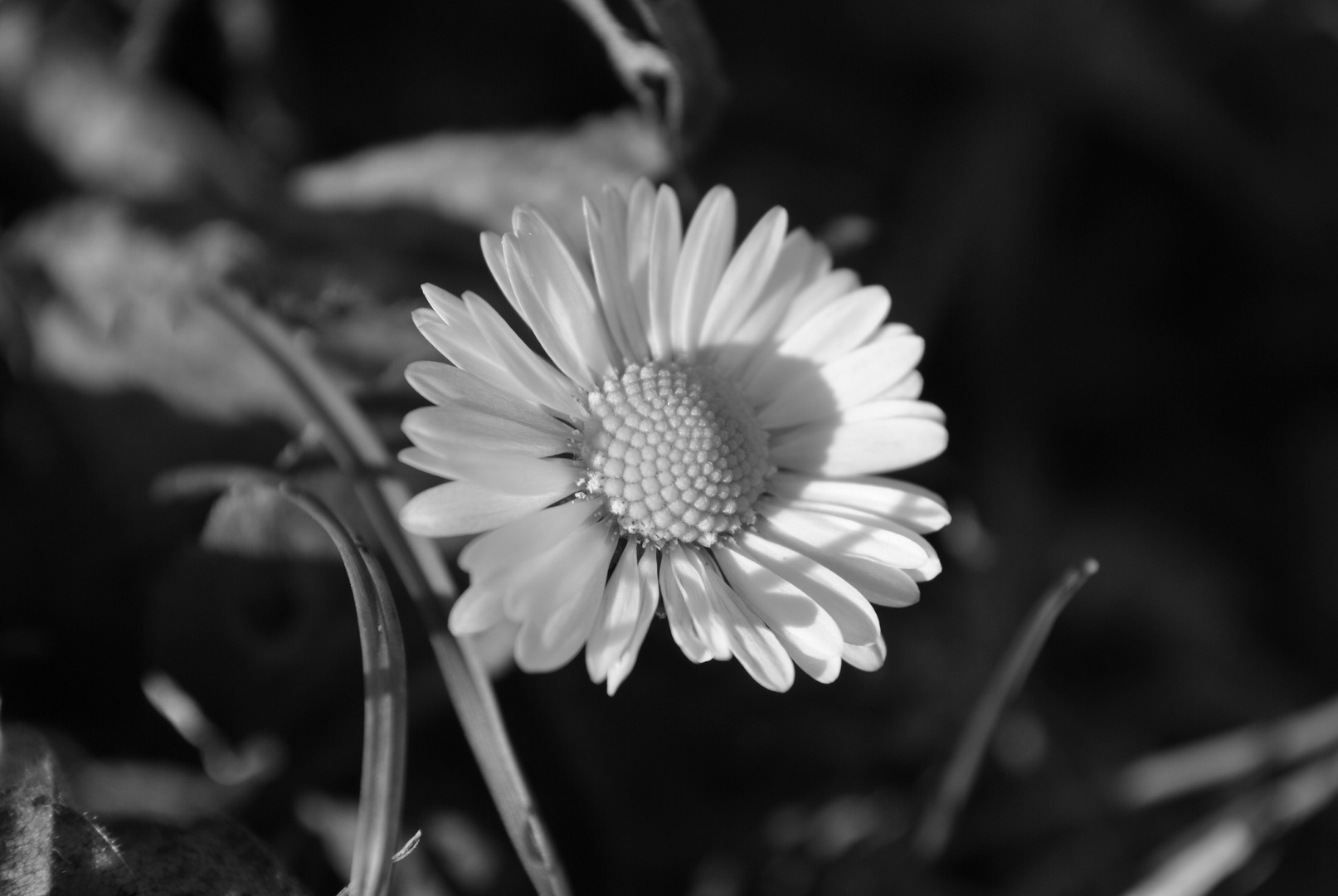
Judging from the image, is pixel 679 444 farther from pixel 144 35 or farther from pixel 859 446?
pixel 144 35

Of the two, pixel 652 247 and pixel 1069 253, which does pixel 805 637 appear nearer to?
pixel 652 247

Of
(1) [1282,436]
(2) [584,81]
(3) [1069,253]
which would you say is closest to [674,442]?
(2) [584,81]

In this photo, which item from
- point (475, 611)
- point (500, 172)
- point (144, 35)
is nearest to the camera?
point (475, 611)

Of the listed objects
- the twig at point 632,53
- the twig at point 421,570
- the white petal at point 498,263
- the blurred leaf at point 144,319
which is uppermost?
the twig at point 632,53

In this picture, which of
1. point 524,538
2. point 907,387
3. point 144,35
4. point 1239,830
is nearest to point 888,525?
point 907,387

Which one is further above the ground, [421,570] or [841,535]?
[841,535]

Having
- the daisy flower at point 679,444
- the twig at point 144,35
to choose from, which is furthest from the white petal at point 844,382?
the twig at point 144,35

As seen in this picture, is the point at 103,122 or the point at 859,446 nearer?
the point at 859,446

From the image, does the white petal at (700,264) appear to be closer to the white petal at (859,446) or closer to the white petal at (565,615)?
the white petal at (859,446)
